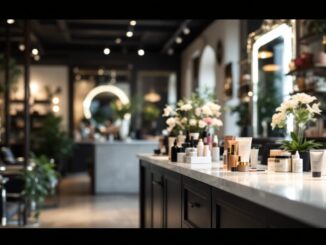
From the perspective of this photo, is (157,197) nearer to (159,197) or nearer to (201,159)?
(159,197)

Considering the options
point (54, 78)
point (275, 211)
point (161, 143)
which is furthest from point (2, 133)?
point (275, 211)

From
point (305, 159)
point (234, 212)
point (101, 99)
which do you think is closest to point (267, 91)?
point (305, 159)

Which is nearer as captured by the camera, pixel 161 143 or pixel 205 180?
pixel 205 180

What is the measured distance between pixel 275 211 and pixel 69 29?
13.1 metres

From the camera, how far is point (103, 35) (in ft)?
51.2

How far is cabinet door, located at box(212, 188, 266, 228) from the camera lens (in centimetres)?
246

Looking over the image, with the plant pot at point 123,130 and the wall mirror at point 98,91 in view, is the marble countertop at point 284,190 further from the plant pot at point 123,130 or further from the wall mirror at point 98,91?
the wall mirror at point 98,91

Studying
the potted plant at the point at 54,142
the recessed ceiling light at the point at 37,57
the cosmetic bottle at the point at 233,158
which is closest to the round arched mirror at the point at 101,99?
the recessed ceiling light at the point at 37,57

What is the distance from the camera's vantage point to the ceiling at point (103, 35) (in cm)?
1369

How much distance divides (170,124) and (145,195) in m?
1.34

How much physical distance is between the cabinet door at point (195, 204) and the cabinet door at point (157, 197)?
3.64 ft

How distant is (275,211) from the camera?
2178 millimetres

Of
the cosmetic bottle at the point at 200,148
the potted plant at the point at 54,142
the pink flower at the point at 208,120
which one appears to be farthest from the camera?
the potted plant at the point at 54,142
